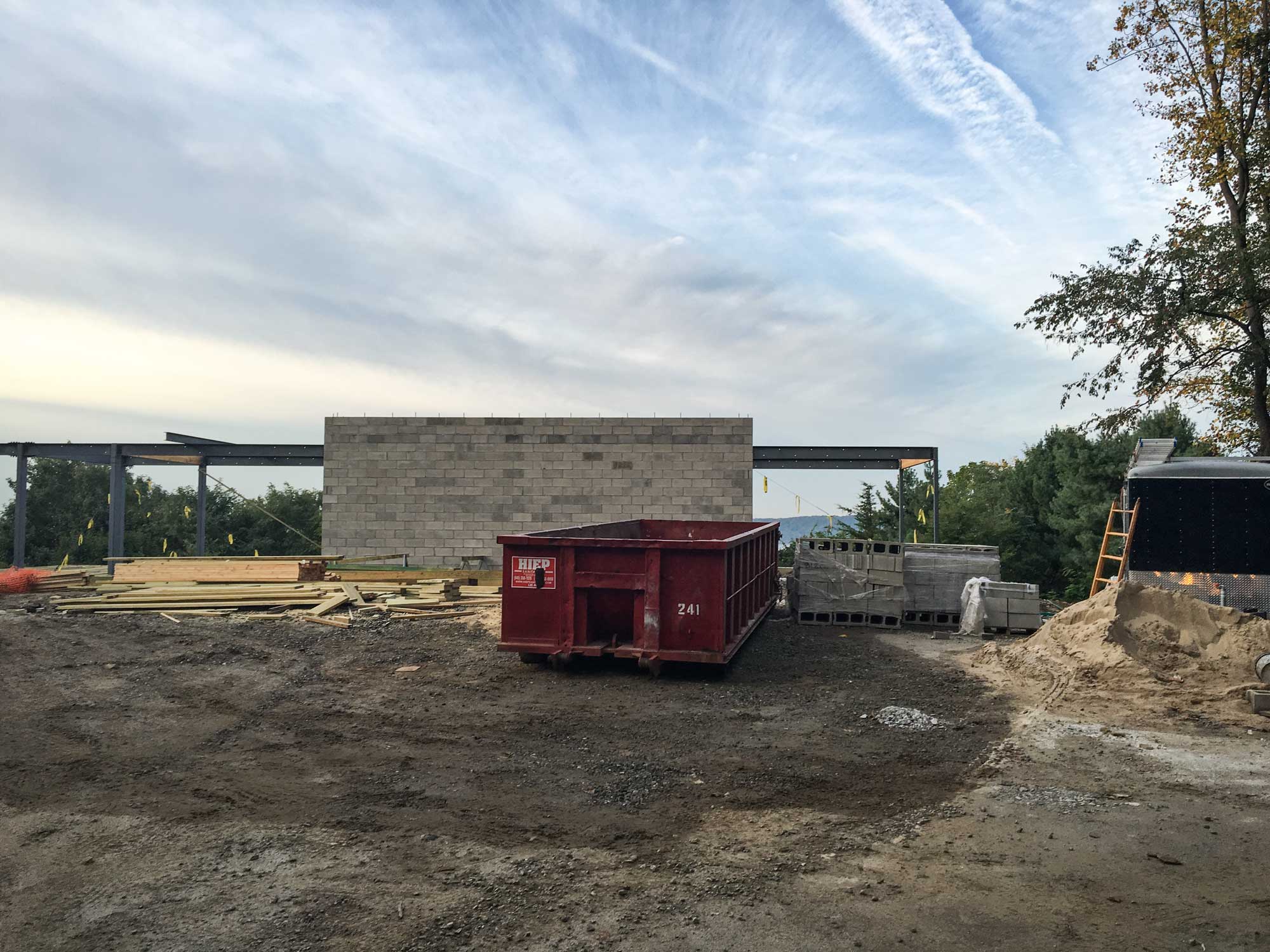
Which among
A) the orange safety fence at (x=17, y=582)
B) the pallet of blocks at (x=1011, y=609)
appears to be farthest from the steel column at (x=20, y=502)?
the pallet of blocks at (x=1011, y=609)

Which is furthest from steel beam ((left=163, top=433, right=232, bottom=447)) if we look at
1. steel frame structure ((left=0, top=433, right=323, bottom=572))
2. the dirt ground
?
the dirt ground

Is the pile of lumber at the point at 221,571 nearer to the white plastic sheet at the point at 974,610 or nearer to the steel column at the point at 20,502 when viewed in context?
the steel column at the point at 20,502

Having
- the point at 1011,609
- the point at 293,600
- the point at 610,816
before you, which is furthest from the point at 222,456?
the point at 610,816

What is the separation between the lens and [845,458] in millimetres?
21500

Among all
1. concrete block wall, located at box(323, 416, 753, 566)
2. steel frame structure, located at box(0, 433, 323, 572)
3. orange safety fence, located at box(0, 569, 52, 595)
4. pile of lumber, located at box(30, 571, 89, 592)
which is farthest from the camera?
steel frame structure, located at box(0, 433, 323, 572)

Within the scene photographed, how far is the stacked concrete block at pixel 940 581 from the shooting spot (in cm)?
1399

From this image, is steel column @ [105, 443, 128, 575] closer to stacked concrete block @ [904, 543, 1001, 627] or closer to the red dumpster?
the red dumpster

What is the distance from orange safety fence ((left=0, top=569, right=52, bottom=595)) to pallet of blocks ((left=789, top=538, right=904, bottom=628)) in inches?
605

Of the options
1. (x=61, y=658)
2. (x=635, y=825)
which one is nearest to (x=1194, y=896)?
(x=635, y=825)

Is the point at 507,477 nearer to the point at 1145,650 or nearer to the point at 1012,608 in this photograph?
the point at 1012,608

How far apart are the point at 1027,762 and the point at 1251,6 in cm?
2318

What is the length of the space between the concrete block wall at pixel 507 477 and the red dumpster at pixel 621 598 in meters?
9.84

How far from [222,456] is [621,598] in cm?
1668

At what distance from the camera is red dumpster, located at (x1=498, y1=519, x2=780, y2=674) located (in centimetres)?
964
